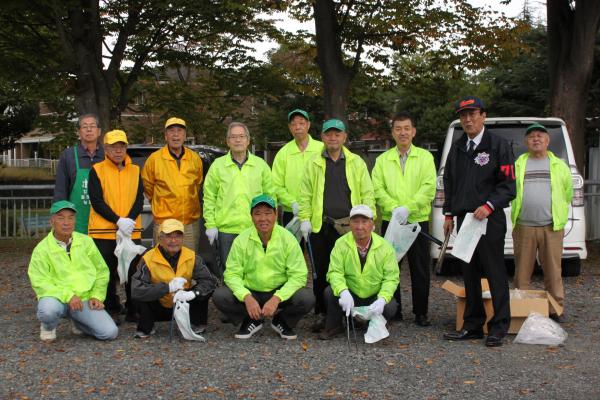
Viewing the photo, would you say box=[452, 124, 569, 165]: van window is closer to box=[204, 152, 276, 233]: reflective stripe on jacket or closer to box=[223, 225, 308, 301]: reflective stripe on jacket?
box=[204, 152, 276, 233]: reflective stripe on jacket

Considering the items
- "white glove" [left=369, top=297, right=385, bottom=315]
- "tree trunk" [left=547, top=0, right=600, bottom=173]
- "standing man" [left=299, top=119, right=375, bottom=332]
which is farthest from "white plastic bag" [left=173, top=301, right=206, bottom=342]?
"tree trunk" [left=547, top=0, right=600, bottom=173]

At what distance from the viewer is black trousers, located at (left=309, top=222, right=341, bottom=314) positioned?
7027mm

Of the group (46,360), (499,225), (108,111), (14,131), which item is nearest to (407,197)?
(499,225)

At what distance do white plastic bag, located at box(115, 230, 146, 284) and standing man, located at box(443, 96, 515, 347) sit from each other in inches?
113

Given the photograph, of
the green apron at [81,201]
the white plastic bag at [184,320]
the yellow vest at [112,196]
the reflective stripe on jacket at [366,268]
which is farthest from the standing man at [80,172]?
the reflective stripe on jacket at [366,268]

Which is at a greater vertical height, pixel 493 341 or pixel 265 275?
pixel 265 275

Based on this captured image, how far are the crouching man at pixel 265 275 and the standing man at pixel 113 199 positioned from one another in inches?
44.3

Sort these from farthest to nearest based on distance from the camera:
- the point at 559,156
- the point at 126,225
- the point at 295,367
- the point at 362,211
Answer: the point at 559,156 → the point at 126,225 → the point at 362,211 → the point at 295,367

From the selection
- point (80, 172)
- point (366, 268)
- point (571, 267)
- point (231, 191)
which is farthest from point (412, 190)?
point (571, 267)

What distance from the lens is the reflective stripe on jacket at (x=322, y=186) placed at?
692cm

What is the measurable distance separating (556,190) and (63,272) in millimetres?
4486

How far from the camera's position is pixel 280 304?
6539 mm

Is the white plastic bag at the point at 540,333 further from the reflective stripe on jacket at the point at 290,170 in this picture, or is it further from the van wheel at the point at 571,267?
the van wheel at the point at 571,267

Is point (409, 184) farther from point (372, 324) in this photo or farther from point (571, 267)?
point (571, 267)
